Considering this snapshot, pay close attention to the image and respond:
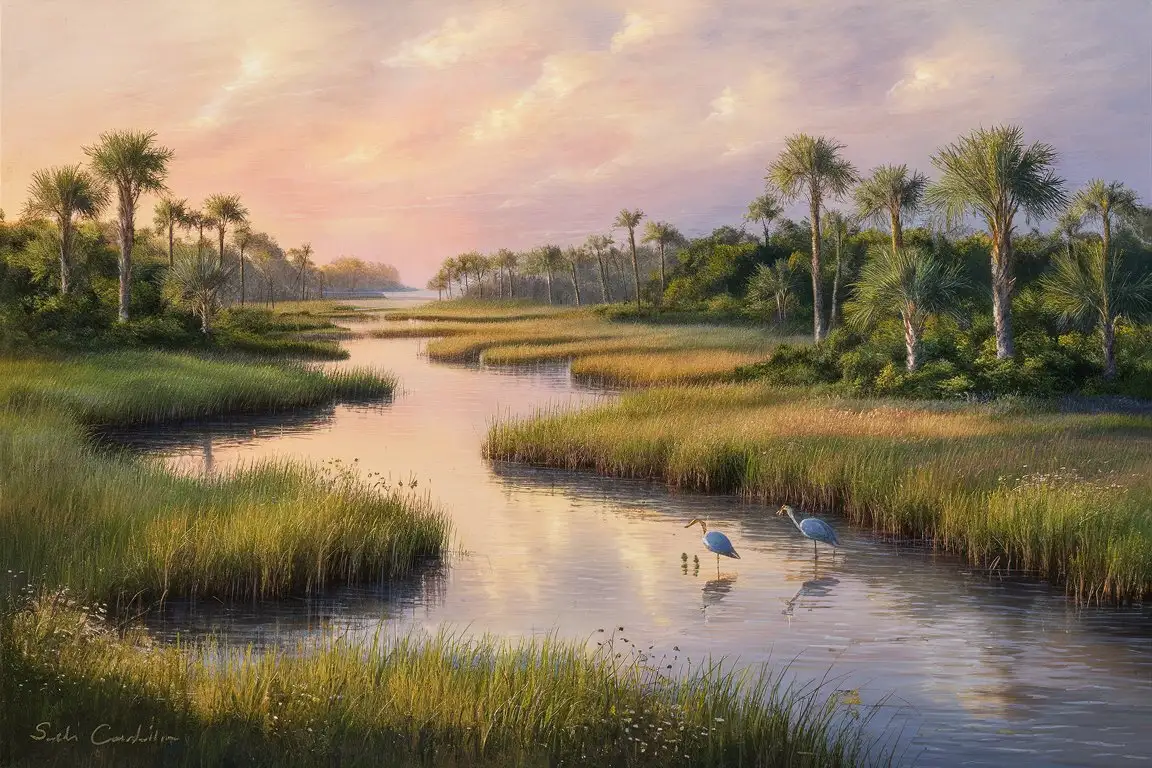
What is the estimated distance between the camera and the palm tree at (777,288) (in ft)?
250

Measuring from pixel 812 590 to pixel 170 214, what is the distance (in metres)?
78.5

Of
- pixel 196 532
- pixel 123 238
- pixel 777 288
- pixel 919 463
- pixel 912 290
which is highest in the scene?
pixel 123 238

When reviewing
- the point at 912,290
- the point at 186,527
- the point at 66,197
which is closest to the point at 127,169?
the point at 66,197

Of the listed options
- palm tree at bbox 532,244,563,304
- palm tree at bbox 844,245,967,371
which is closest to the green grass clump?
palm tree at bbox 844,245,967,371

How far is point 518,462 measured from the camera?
24922 mm

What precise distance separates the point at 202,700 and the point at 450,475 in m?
15.6

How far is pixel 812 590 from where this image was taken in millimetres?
14117

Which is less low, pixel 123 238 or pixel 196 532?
pixel 123 238

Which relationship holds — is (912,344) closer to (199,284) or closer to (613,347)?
(613,347)

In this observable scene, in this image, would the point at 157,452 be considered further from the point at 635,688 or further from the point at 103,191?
the point at 103,191

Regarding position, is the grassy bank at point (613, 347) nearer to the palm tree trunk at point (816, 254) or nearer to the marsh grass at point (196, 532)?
the palm tree trunk at point (816, 254)

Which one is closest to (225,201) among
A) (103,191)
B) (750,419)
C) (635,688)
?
(103,191)

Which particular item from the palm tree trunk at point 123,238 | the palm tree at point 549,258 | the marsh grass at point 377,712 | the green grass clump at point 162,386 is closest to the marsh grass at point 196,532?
the marsh grass at point 377,712

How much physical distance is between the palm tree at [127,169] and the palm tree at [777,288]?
4159 centimetres
